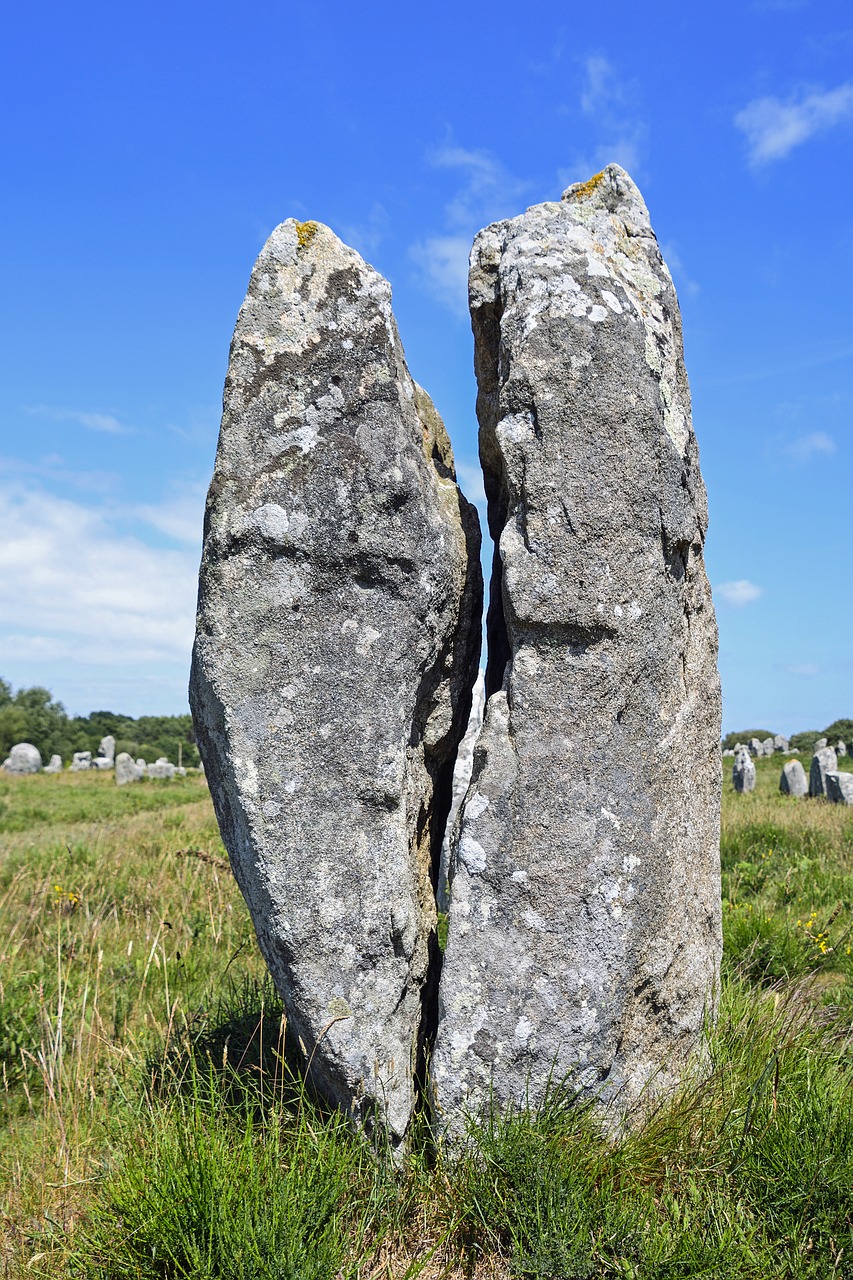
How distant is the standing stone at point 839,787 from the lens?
1686 centimetres

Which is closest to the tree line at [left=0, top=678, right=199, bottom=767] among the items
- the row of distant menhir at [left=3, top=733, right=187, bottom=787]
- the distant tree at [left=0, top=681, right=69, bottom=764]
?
the distant tree at [left=0, top=681, right=69, bottom=764]

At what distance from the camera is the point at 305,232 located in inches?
141

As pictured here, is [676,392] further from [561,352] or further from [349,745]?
[349,745]

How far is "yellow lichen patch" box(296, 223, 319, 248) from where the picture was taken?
3.55 m

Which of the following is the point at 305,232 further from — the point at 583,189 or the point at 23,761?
the point at 23,761

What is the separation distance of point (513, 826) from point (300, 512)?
1.40 metres

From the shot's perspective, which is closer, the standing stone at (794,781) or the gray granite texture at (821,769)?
the gray granite texture at (821,769)

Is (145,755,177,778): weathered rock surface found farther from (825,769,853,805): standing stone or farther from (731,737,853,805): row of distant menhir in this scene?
(825,769,853,805): standing stone

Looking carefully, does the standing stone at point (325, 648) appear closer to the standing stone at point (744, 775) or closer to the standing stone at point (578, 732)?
the standing stone at point (578, 732)

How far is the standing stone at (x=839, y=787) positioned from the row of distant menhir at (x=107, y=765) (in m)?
16.8

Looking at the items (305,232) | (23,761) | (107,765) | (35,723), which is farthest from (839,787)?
(35,723)

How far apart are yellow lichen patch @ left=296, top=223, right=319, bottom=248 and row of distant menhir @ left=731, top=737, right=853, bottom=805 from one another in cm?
1599

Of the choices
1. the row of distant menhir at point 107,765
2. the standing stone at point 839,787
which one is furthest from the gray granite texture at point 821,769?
the row of distant menhir at point 107,765

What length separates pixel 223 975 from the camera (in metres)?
5.49
